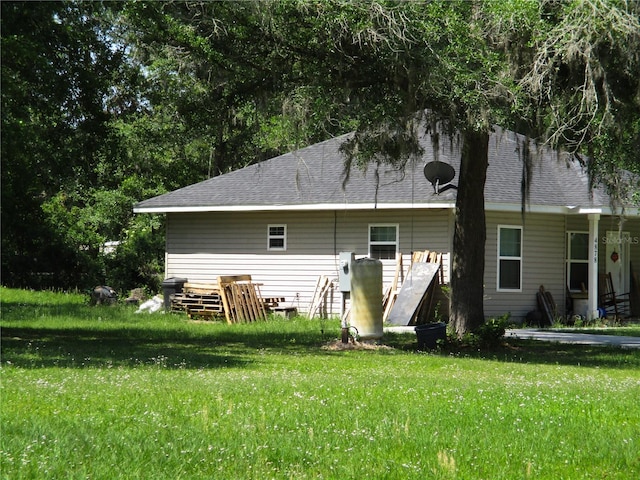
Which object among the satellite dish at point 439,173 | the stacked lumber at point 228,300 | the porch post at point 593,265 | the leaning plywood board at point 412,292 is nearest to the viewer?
the satellite dish at point 439,173

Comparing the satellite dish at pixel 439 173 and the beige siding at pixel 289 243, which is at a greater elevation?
the satellite dish at pixel 439 173

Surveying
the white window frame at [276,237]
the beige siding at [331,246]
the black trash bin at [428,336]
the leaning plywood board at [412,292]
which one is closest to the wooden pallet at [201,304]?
the beige siding at [331,246]

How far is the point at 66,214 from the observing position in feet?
102

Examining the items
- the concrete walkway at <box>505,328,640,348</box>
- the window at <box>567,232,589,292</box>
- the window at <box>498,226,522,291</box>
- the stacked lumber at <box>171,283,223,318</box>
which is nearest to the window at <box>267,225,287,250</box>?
the stacked lumber at <box>171,283,223,318</box>

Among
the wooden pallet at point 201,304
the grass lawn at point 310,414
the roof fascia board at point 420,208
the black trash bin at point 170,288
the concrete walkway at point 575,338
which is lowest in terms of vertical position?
the grass lawn at point 310,414

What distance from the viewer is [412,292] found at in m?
20.8

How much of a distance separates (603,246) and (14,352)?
52.8 feet

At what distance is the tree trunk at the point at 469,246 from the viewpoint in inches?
627

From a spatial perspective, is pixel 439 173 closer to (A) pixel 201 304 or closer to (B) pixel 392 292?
(B) pixel 392 292

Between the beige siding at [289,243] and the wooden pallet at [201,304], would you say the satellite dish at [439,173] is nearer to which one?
the beige siding at [289,243]

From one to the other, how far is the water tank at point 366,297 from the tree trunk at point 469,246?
1339 millimetres

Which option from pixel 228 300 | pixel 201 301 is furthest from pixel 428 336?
pixel 201 301

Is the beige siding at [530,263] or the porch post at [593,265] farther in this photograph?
the porch post at [593,265]

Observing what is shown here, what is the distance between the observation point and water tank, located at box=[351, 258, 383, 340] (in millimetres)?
→ 15906
